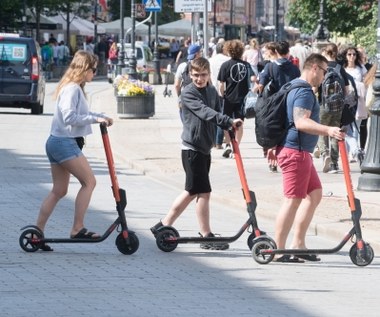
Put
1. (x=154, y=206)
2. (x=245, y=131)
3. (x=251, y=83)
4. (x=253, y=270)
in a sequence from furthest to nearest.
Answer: (x=245, y=131) < (x=251, y=83) < (x=154, y=206) < (x=253, y=270)

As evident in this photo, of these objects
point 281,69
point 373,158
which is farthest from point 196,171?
point 281,69

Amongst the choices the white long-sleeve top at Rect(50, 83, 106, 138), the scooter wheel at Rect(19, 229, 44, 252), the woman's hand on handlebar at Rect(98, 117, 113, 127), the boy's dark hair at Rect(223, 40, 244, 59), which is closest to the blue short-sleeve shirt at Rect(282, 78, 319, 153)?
the woman's hand on handlebar at Rect(98, 117, 113, 127)

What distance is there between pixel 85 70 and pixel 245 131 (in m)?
16.3

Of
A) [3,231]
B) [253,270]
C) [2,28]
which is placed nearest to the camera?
[253,270]

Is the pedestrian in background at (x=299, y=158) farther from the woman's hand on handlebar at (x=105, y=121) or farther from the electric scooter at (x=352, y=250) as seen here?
the woman's hand on handlebar at (x=105, y=121)

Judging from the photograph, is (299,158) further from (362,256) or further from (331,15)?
(331,15)

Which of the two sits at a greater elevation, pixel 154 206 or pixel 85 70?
pixel 85 70

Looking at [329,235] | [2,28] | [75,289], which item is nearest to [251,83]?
[329,235]

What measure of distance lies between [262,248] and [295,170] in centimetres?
64

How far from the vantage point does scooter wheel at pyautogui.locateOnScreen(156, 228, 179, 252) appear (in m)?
11.4

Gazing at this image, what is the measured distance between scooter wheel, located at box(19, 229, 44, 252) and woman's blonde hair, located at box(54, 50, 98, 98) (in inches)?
43.1

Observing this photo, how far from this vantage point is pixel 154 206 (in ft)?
49.8

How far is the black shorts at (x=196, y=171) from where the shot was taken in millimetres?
11492

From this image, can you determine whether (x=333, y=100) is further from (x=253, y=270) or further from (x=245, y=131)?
(x=245, y=131)
